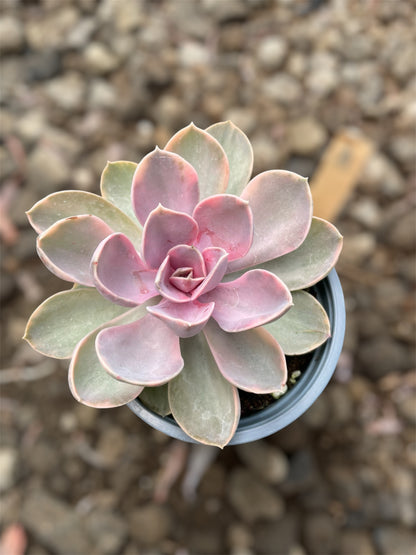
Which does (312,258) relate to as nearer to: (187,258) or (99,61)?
(187,258)

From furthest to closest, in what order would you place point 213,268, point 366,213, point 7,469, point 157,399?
1. point 366,213
2. point 7,469
3. point 157,399
4. point 213,268

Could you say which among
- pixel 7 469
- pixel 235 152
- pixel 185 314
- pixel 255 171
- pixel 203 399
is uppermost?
pixel 235 152

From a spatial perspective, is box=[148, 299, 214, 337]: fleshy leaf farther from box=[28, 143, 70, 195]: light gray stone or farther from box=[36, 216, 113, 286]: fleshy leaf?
box=[28, 143, 70, 195]: light gray stone

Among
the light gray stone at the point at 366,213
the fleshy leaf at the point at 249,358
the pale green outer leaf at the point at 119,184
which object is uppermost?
the pale green outer leaf at the point at 119,184

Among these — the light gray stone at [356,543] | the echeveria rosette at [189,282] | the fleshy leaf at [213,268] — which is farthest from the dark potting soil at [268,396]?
the light gray stone at [356,543]

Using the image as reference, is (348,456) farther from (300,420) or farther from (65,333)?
(65,333)

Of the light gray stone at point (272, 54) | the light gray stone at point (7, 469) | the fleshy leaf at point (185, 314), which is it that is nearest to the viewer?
the fleshy leaf at point (185, 314)

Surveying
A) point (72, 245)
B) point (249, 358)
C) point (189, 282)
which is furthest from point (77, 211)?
point (249, 358)

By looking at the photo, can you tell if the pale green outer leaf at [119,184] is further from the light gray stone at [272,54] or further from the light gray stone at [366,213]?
the light gray stone at [272,54]
